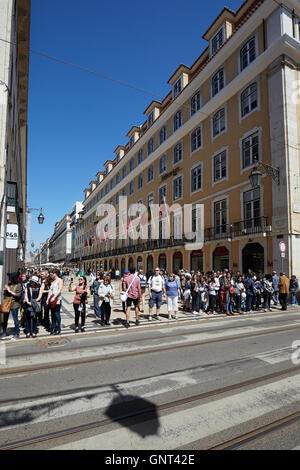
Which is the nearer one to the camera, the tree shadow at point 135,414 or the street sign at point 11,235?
the tree shadow at point 135,414

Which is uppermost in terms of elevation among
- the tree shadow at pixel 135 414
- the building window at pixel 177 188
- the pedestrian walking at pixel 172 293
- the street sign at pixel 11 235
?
the building window at pixel 177 188

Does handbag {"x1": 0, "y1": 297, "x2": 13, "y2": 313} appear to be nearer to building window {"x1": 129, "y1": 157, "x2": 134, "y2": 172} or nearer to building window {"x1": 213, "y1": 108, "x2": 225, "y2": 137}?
building window {"x1": 213, "y1": 108, "x2": 225, "y2": 137}

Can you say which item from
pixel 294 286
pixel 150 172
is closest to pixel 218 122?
pixel 150 172

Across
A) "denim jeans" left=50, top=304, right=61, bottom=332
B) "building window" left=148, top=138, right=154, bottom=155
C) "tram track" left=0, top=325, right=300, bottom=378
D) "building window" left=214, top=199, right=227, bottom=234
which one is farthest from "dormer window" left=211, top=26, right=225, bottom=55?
"denim jeans" left=50, top=304, right=61, bottom=332

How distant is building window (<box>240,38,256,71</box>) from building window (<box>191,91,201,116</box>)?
4794 millimetres

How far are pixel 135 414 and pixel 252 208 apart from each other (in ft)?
54.9

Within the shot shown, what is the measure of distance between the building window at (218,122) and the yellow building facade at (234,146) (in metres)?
0.08

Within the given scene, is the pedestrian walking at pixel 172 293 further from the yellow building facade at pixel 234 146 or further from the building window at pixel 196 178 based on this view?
the building window at pixel 196 178

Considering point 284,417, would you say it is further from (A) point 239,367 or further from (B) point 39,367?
(B) point 39,367

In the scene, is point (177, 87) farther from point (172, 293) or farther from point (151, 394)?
point (151, 394)

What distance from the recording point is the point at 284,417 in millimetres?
3250

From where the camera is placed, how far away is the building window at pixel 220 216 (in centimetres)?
2044

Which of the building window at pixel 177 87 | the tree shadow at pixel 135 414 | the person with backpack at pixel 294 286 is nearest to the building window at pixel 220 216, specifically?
the person with backpack at pixel 294 286
